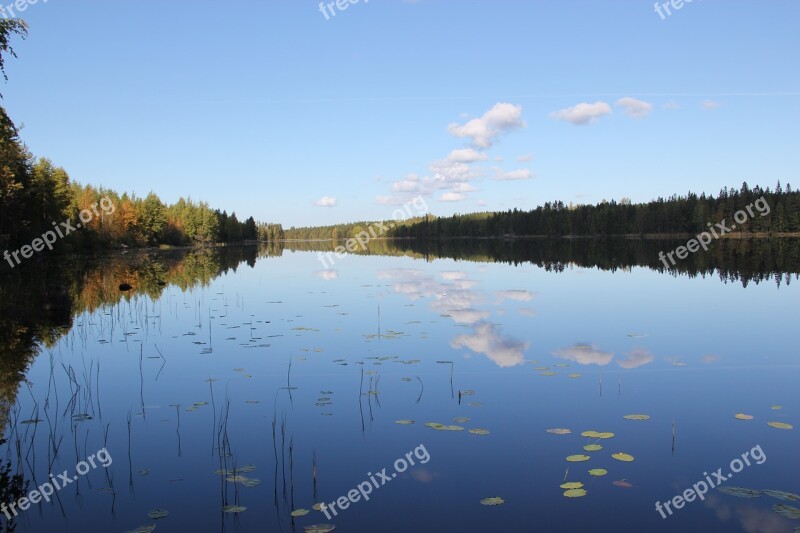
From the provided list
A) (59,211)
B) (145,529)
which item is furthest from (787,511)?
(59,211)

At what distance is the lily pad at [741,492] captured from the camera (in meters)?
6.93

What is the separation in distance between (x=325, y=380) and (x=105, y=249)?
7911cm

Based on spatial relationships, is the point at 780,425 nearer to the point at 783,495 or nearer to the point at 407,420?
the point at 783,495

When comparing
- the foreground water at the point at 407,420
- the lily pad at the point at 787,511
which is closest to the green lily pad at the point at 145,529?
the foreground water at the point at 407,420

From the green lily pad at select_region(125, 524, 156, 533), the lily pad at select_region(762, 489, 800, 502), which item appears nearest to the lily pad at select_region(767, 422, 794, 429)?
the lily pad at select_region(762, 489, 800, 502)

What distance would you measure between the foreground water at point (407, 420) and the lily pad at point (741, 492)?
3cm

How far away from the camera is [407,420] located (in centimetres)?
970

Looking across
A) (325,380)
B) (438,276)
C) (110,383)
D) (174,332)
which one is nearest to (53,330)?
(174,332)

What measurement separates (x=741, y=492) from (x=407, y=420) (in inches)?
199

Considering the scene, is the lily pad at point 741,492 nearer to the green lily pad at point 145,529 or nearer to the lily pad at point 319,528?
the lily pad at point 319,528

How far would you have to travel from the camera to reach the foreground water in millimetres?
6758

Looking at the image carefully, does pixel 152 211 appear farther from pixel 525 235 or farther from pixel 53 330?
pixel 525 235

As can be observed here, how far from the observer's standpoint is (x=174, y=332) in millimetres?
19125

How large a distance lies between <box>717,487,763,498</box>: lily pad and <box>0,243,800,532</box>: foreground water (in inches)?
1.0
